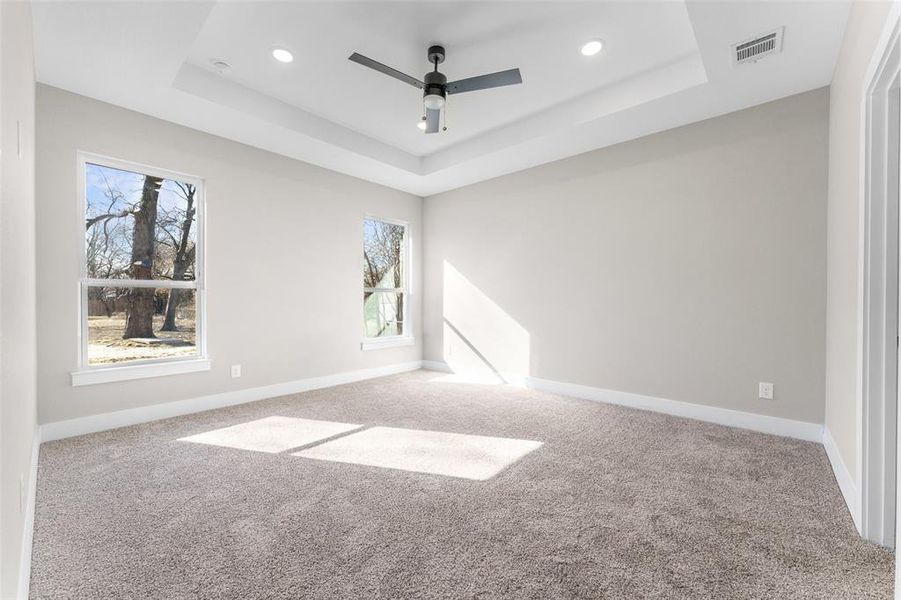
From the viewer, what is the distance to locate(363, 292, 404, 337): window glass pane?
5.41 meters

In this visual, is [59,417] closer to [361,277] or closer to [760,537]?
[361,277]

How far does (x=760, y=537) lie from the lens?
71.9 inches

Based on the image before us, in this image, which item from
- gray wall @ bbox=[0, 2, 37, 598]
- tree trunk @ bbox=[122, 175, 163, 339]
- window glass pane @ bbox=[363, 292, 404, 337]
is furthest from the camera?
window glass pane @ bbox=[363, 292, 404, 337]

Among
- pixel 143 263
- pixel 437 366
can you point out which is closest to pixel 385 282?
pixel 437 366

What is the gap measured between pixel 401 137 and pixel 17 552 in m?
4.14

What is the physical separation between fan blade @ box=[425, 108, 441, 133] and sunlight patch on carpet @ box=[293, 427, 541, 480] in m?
2.35

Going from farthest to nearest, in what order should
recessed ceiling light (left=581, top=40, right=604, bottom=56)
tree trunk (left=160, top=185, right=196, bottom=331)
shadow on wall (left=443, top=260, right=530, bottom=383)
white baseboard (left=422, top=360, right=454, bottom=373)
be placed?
white baseboard (left=422, top=360, right=454, bottom=373) → shadow on wall (left=443, top=260, right=530, bottom=383) → tree trunk (left=160, top=185, right=196, bottom=331) → recessed ceiling light (left=581, top=40, right=604, bottom=56)

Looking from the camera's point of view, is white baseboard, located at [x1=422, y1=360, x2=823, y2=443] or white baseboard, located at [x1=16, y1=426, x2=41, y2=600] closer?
white baseboard, located at [x1=16, y1=426, x2=41, y2=600]

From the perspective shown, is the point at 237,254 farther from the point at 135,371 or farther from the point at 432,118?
the point at 432,118

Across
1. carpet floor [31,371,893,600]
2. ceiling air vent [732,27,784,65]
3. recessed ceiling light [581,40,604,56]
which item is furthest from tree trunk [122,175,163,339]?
ceiling air vent [732,27,784,65]

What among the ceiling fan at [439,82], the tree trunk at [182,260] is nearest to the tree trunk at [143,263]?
the tree trunk at [182,260]

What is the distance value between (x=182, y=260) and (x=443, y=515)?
3.30m

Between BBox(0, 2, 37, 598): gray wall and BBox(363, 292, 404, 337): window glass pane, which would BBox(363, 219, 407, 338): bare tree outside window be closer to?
BBox(363, 292, 404, 337): window glass pane

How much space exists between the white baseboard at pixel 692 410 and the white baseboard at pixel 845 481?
0.80 ft
